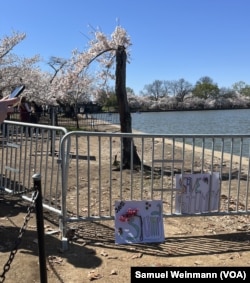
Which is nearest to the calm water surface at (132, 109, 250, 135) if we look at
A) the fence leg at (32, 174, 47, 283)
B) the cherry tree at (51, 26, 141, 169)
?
the cherry tree at (51, 26, 141, 169)

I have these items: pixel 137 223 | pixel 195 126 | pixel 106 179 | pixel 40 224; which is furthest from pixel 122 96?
pixel 195 126

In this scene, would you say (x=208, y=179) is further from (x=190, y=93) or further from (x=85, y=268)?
(x=190, y=93)

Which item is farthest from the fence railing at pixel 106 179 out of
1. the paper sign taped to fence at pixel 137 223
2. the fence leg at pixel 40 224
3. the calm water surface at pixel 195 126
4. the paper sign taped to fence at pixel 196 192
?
the calm water surface at pixel 195 126

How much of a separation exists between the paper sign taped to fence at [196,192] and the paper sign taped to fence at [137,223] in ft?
1.49

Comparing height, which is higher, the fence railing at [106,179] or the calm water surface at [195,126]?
the fence railing at [106,179]

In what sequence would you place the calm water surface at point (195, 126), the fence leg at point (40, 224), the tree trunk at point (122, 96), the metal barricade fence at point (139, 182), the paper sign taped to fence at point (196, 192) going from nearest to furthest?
the fence leg at point (40, 224) → the metal barricade fence at point (139, 182) → the paper sign taped to fence at point (196, 192) → the tree trunk at point (122, 96) → the calm water surface at point (195, 126)

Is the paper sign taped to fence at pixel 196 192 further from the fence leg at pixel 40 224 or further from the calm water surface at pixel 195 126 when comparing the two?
the calm water surface at pixel 195 126

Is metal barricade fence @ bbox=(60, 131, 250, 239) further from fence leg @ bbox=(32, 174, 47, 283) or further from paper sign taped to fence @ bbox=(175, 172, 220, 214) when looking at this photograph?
fence leg @ bbox=(32, 174, 47, 283)

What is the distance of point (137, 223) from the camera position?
18.2 feet

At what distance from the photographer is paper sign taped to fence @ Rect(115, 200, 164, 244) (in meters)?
5.47

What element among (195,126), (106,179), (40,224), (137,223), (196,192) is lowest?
(195,126)

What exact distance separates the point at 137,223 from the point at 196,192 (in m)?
1.00

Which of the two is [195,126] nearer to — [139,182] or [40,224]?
[139,182]

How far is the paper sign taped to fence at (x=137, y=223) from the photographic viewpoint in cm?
547
